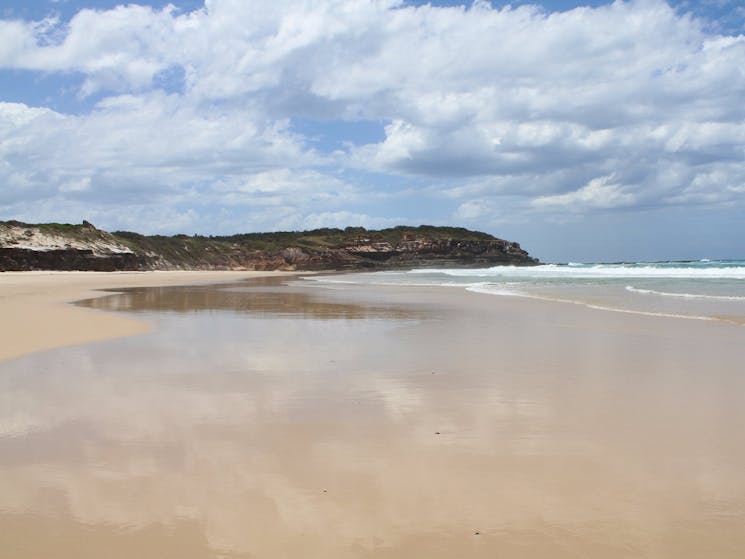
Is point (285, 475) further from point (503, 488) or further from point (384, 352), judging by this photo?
point (384, 352)

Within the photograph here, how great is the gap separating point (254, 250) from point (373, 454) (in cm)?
8233

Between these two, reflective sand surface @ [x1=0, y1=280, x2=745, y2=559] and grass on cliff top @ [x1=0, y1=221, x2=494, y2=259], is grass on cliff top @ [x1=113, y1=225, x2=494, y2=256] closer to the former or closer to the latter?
grass on cliff top @ [x1=0, y1=221, x2=494, y2=259]

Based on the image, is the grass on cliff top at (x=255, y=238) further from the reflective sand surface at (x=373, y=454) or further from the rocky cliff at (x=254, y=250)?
the reflective sand surface at (x=373, y=454)

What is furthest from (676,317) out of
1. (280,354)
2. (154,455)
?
(154,455)

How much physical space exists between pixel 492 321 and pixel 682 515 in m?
10.0

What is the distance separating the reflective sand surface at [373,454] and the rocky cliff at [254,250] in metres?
53.0

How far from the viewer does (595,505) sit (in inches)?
136

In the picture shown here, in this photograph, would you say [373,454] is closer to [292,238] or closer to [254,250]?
[254,250]

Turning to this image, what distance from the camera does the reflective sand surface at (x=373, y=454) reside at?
312 centimetres

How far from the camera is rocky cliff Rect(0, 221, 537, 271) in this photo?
2174 inches

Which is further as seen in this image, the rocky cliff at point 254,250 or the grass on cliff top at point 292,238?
the grass on cliff top at point 292,238

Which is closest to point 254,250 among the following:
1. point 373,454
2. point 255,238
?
point 255,238

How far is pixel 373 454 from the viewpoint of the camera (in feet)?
A: 14.2

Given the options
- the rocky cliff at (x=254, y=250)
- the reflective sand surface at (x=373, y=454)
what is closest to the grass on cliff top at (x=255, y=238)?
the rocky cliff at (x=254, y=250)
